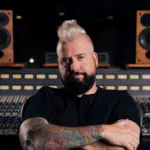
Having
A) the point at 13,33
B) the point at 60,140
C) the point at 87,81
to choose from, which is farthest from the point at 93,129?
the point at 13,33

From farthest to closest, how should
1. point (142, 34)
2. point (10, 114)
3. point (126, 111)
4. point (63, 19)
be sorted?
point (63, 19)
point (142, 34)
point (10, 114)
point (126, 111)

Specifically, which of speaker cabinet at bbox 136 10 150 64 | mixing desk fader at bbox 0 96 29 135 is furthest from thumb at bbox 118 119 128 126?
speaker cabinet at bbox 136 10 150 64

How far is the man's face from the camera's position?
4.81ft

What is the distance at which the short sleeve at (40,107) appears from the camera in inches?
57.4

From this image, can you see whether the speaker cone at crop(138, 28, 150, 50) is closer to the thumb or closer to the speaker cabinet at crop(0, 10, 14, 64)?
the speaker cabinet at crop(0, 10, 14, 64)

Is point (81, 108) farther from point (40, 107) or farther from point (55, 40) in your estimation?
point (55, 40)

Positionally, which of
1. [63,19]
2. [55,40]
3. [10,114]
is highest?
[63,19]

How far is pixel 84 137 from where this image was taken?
131 centimetres

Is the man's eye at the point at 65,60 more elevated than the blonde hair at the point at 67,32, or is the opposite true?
the blonde hair at the point at 67,32

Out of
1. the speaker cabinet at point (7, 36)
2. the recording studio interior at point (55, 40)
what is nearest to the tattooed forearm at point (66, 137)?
the recording studio interior at point (55, 40)

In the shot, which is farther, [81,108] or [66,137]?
[81,108]

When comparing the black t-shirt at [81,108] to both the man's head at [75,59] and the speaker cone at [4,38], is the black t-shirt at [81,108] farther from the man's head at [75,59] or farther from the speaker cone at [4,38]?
the speaker cone at [4,38]

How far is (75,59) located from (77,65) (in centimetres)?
3

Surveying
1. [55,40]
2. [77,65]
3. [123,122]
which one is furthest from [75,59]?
[55,40]
